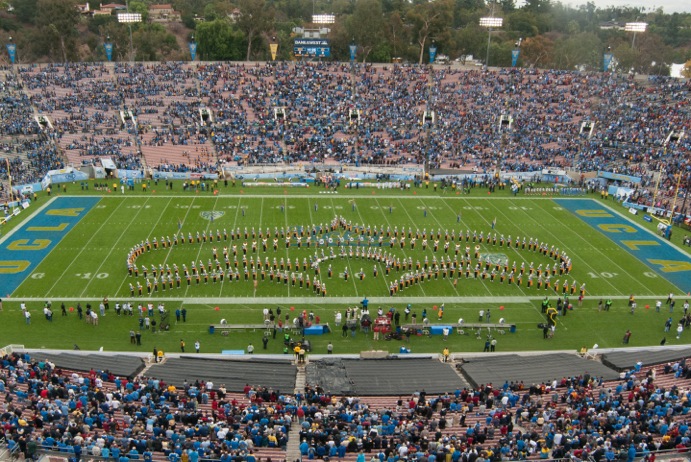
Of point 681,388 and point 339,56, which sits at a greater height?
point 339,56

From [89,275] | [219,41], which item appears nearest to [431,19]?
[219,41]

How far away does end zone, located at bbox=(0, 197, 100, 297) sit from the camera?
27.0 meters

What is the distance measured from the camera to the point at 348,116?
51688mm

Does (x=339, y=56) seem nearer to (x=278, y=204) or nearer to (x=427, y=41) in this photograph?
(x=427, y=41)

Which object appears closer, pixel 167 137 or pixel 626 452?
pixel 626 452

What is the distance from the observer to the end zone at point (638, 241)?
2923 centimetres

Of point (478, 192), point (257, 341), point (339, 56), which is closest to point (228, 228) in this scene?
point (257, 341)

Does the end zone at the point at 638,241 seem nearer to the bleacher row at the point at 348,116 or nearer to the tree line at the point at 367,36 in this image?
the bleacher row at the point at 348,116

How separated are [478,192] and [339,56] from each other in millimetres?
35810

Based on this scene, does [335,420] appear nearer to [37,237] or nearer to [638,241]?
[37,237]

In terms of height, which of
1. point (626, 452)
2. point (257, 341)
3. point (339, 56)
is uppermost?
point (339, 56)

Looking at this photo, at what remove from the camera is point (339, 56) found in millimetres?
71188

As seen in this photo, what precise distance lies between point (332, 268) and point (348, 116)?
86.6ft

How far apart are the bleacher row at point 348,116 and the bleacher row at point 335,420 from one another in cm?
2979
